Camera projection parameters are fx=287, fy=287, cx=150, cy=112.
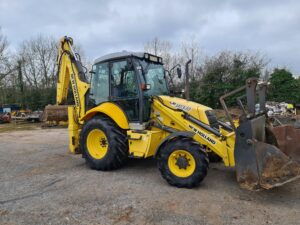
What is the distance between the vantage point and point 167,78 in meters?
6.87

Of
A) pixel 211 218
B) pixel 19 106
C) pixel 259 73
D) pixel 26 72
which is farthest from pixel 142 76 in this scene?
pixel 26 72

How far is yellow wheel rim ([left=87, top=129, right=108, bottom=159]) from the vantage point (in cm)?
634

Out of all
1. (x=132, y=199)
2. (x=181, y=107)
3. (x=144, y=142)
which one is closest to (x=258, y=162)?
(x=181, y=107)

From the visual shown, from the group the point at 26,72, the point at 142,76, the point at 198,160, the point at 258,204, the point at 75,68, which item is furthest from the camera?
the point at 26,72

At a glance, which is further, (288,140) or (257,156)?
(288,140)

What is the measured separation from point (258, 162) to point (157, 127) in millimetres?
2179

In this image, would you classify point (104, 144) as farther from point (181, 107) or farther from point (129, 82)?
point (181, 107)

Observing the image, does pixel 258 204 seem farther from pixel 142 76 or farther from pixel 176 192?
pixel 142 76

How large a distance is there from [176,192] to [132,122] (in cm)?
185

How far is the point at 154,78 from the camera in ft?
21.0

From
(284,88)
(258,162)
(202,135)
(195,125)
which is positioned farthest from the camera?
(284,88)

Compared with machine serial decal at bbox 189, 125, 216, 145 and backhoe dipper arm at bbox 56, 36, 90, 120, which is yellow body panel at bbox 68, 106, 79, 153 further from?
machine serial decal at bbox 189, 125, 216, 145

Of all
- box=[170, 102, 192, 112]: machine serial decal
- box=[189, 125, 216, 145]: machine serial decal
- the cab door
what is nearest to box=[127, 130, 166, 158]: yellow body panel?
the cab door

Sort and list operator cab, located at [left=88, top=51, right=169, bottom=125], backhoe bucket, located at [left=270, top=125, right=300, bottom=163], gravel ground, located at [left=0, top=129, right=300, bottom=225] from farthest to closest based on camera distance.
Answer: operator cab, located at [left=88, top=51, right=169, bottom=125]
backhoe bucket, located at [left=270, top=125, right=300, bottom=163]
gravel ground, located at [left=0, top=129, right=300, bottom=225]
